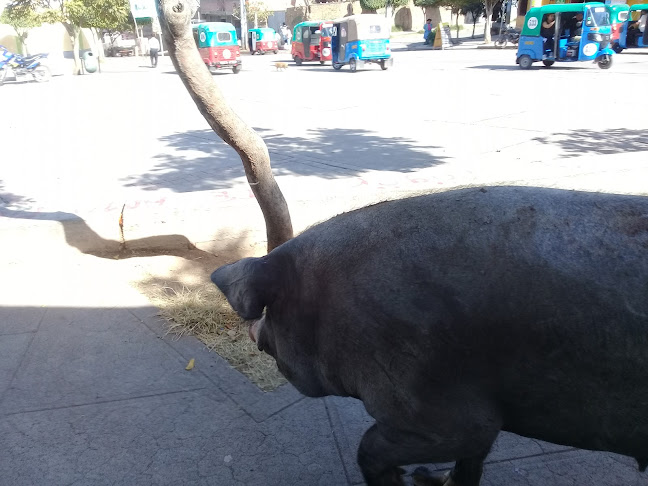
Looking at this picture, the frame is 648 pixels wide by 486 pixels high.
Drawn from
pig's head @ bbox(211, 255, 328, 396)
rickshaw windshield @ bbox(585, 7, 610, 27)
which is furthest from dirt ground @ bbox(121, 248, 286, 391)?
rickshaw windshield @ bbox(585, 7, 610, 27)

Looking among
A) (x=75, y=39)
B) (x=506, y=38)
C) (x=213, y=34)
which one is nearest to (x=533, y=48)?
(x=213, y=34)

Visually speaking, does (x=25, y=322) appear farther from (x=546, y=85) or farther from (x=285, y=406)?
(x=546, y=85)

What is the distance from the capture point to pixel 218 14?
59.1m

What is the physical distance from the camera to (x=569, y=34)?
21438 millimetres

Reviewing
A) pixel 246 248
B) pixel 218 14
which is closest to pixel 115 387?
pixel 246 248

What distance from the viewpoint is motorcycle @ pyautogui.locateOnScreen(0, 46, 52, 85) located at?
83.2 feet

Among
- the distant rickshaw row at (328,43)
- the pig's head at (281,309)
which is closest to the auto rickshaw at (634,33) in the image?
the distant rickshaw row at (328,43)

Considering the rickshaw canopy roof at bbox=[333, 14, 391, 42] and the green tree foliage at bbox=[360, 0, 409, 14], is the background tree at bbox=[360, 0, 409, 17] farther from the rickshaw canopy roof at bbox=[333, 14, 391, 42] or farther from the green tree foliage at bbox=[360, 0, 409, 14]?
the rickshaw canopy roof at bbox=[333, 14, 391, 42]

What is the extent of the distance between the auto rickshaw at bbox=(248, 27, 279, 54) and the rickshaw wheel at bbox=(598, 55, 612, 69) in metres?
26.5

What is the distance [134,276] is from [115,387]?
1.68 m

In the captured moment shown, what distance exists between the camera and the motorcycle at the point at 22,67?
25.4 metres

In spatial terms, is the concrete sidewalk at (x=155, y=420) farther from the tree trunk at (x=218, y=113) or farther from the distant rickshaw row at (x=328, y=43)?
the distant rickshaw row at (x=328, y=43)

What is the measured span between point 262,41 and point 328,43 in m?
14.2

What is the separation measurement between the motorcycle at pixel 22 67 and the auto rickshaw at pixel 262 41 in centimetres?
1867
